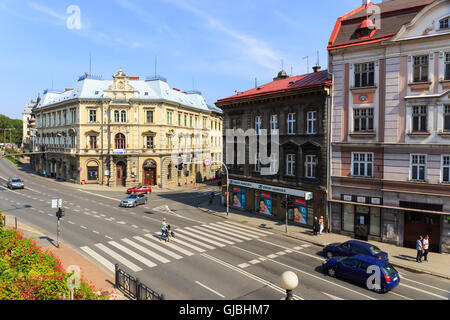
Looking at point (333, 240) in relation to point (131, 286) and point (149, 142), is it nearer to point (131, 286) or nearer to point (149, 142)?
point (131, 286)

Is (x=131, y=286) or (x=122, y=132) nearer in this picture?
(x=131, y=286)

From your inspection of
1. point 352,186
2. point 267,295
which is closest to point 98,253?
point 267,295

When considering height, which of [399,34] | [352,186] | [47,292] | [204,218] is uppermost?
[399,34]

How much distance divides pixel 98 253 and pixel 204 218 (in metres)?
13.0

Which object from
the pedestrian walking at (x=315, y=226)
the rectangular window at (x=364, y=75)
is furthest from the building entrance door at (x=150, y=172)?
the rectangular window at (x=364, y=75)

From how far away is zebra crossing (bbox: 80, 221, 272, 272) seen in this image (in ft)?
60.2

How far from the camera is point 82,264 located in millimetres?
17266

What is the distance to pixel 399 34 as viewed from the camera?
21.9 m

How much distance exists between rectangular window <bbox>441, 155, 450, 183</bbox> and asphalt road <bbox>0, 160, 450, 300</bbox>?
7171mm

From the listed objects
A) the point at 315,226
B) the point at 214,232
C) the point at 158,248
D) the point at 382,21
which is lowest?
the point at 214,232

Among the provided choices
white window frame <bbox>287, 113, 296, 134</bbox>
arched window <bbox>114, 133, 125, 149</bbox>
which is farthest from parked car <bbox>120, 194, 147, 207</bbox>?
white window frame <bbox>287, 113, 296, 134</bbox>

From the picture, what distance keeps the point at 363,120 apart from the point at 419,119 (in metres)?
3.86

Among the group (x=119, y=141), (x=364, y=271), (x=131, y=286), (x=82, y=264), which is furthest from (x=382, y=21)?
(x=119, y=141)
